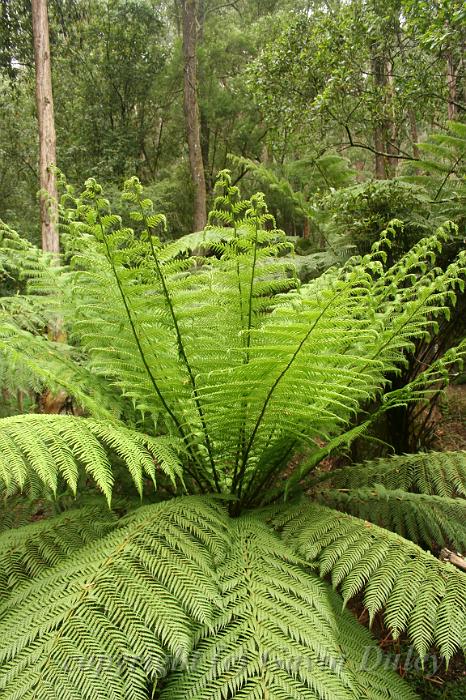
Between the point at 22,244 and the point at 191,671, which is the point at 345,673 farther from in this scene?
the point at 22,244

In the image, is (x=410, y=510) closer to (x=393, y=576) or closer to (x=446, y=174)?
(x=393, y=576)

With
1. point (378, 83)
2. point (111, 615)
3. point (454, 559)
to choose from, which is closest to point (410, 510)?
point (454, 559)

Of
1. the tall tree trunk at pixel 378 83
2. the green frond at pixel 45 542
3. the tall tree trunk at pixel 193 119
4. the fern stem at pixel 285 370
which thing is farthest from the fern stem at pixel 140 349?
the tall tree trunk at pixel 193 119

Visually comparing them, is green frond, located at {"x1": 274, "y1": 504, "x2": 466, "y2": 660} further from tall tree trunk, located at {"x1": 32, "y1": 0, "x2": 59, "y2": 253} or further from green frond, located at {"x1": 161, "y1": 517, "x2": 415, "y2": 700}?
tall tree trunk, located at {"x1": 32, "y1": 0, "x2": 59, "y2": 253}

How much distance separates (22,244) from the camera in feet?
4.69

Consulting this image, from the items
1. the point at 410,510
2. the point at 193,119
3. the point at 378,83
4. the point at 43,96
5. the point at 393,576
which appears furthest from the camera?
the point at 193,119

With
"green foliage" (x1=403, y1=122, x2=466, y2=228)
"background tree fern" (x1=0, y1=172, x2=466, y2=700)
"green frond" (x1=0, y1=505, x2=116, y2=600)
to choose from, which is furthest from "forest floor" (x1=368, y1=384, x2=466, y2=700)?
"green foliage" (x1=403, y1=122, x2=466, y2=228)

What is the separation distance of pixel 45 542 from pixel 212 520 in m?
0.37

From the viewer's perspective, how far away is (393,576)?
3.11 feet

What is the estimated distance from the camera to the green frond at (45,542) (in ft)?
3.20

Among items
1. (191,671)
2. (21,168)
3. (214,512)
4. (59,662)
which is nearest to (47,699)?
(59,662)

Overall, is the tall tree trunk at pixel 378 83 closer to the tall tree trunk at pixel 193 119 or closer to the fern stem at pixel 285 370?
the fern stem at pixel 285 370

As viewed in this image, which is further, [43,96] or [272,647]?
[43,96]

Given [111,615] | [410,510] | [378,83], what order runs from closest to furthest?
[111,615]
[410,510]
[378,83]
